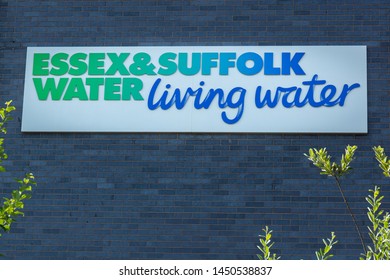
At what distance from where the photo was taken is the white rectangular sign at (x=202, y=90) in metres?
9.70

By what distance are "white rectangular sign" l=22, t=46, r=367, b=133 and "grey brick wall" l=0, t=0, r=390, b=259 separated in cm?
14

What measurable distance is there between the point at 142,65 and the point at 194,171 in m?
1.74

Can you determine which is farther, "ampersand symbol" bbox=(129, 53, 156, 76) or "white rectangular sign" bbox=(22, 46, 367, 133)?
"ampersand symbol" bbox=(129, 53, 156, 76)

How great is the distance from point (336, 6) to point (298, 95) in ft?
4.77

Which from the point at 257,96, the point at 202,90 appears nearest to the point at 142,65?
the point at 202,90

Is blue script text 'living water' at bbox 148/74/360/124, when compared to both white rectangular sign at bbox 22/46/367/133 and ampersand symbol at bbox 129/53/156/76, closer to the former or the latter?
white rectangular sign at bbox 22/46/367/133

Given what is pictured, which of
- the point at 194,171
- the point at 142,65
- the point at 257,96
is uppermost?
the point at 142,65

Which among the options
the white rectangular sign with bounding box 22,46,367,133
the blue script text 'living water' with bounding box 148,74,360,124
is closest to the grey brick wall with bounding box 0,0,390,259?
the white rectangular sign with bounding box 22,46,367,133

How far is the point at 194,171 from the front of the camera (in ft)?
31.7

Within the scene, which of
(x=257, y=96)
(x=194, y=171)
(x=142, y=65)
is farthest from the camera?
(x=142, y=65)

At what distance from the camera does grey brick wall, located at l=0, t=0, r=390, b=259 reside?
31.0ft

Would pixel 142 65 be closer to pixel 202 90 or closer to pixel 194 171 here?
pixel 202 90

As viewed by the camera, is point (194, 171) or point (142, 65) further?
point (142, 65)

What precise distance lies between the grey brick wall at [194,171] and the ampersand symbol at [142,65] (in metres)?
0.21
